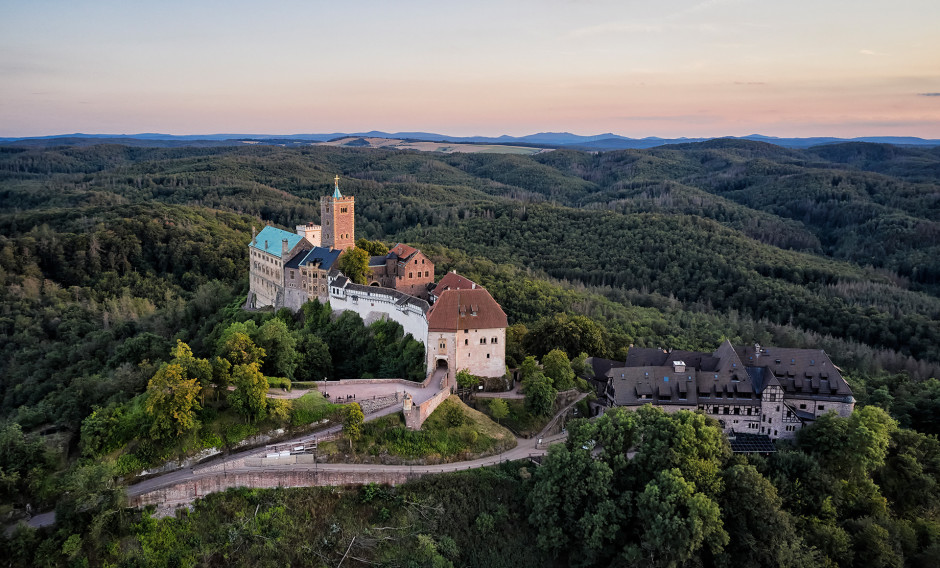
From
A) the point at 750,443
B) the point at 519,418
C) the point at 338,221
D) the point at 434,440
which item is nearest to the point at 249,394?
the point at 434,440

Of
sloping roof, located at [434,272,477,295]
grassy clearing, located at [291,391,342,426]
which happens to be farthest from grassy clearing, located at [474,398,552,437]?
sloping roof, located at [434,272,477,295]

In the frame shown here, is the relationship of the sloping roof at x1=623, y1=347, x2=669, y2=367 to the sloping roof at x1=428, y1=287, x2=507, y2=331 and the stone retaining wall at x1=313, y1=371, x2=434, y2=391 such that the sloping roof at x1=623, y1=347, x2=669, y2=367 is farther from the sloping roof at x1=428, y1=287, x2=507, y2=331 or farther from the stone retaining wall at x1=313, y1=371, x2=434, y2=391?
the stone retaining wall at x1=313, y1=371, x2=434, y2=391

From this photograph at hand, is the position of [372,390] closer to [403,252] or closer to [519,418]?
[519,418]

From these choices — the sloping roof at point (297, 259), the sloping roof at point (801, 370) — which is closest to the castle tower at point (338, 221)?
the sloping roof at point (297, 259)

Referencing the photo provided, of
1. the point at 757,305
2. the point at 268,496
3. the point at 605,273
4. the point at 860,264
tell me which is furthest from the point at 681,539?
the point at 860,264

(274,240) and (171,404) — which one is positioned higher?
(274,240)
